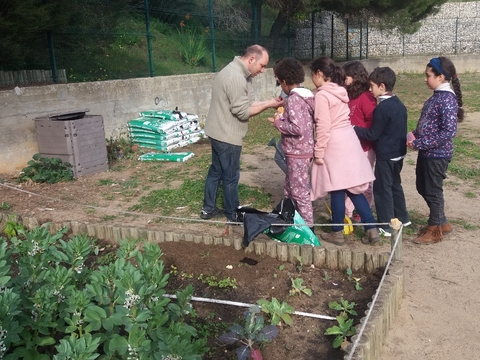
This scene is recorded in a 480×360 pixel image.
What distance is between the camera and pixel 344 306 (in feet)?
10.4

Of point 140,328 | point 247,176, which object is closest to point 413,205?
point 247,176

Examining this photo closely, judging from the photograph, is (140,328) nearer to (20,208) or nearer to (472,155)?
(20,208)

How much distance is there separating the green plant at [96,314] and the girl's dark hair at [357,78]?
2.90m

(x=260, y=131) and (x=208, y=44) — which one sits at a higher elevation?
(x=208, y=44)

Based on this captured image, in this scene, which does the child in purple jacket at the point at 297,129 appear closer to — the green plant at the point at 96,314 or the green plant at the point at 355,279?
the green plant at the point at 355,279

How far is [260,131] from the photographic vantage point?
36.7ft

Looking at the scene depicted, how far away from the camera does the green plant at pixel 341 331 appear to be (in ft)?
9.21

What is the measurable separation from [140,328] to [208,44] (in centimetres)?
1113

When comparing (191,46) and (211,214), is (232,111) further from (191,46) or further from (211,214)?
(191,46)

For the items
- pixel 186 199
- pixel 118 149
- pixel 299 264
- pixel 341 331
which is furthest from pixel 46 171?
pixel 341 331

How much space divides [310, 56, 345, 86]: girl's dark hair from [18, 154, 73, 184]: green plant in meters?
4.15

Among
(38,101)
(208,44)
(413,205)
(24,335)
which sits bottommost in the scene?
(413,205)

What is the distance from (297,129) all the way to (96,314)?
2.63m

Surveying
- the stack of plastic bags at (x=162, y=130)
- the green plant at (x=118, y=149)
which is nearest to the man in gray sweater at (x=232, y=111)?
the green plant at (x=118, y=149)
